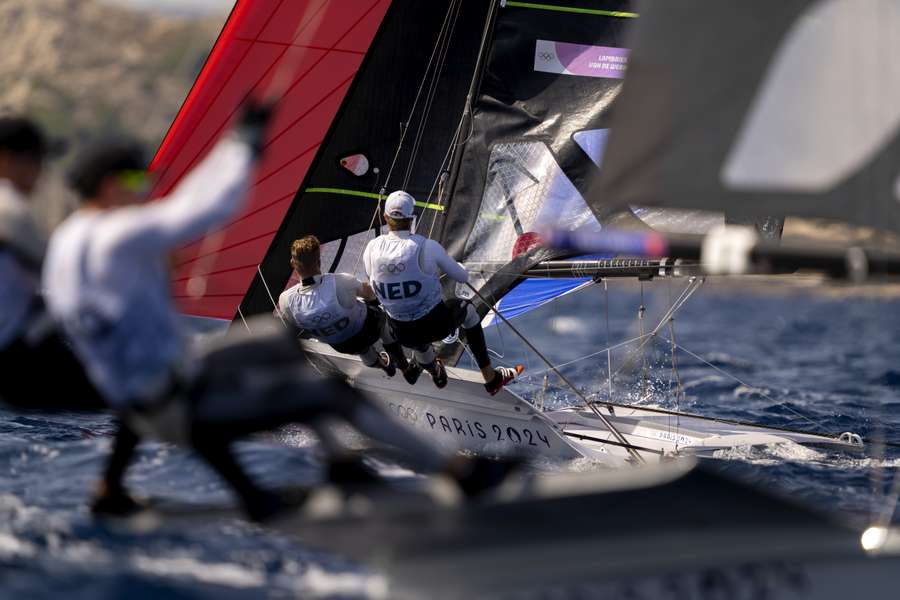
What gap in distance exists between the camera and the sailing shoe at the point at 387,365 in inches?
266

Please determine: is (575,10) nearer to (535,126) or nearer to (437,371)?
(535,126)

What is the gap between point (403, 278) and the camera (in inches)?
239

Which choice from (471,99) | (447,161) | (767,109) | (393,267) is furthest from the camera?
(447,161)

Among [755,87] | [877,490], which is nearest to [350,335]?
[877,490]

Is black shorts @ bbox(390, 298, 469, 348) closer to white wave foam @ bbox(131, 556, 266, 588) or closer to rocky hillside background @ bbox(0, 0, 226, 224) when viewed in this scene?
white wave foam @ bbox(131, 556, 266, 588)

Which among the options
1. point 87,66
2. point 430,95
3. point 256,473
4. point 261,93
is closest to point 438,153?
point 430,95

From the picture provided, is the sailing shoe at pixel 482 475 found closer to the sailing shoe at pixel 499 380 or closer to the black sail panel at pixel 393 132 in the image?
the sailing shoe at pixel 499 380

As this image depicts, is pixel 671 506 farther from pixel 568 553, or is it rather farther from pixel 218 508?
pixel 218 508

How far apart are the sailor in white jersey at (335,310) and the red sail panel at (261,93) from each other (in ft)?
2.60

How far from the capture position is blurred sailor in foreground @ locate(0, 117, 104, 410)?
363 centimetres

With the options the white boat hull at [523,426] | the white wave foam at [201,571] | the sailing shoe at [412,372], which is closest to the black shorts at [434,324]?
the sailing shoe at [412,372]

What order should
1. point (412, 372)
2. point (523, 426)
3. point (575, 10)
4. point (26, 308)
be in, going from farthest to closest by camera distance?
point (575, 10) < point (412, 372) < point (523, 426) < point (26, 308)

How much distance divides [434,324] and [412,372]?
523 mm

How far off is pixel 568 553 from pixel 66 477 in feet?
7.88
